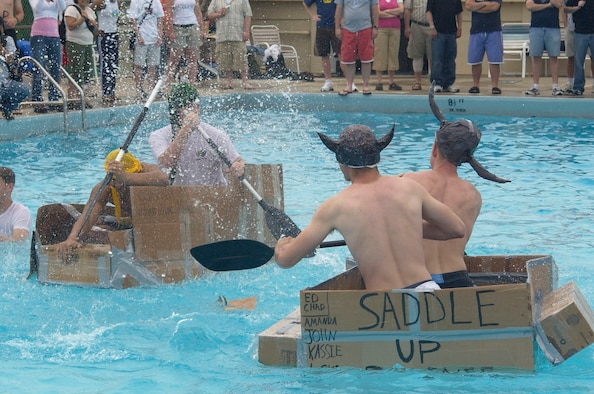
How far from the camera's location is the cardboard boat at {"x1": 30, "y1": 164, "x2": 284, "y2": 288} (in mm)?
7285

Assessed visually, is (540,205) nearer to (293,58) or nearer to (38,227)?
(38,227)

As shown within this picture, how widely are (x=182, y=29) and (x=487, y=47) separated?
4.75 meters

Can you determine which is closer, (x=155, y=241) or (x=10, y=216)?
(x=155, y=241)

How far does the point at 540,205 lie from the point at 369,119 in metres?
6.29

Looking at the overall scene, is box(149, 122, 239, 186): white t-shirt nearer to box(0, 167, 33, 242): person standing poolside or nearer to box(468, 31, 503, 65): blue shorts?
box(0, 167, 33, 242): person standing poolside

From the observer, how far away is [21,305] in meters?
7.18

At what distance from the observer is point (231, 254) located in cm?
656

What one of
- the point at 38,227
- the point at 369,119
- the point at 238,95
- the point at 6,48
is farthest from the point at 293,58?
the point at 38,227

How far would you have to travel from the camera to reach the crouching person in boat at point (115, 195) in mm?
7422

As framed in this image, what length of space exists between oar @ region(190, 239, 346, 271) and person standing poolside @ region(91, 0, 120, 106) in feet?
32.4

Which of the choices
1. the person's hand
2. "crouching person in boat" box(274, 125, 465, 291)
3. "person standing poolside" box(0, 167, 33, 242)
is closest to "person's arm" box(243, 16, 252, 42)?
"person standing poolside" box(0, 167, 33, 242)

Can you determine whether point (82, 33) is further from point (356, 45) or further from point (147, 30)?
point (356, 45)

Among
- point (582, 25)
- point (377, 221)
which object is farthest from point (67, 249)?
point (582, 25)

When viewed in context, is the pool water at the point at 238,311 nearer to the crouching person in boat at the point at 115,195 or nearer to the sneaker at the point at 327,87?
the crouching person in boat at the point at 115,195
